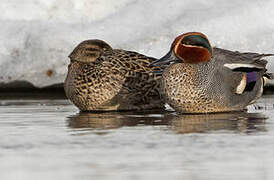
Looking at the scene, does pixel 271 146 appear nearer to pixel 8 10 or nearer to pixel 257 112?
pixel 257 112

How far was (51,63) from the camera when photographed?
10.3 m

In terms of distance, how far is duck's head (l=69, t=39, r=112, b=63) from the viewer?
8.63 meters

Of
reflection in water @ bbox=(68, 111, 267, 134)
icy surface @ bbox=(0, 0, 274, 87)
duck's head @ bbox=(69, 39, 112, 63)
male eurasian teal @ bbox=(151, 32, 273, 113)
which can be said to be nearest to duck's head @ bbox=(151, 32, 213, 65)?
male eurasian teal @ bbox=(151, 32, 273, 113)

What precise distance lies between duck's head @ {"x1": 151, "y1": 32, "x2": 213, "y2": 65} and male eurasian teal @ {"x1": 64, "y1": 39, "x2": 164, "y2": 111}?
0.62 meters

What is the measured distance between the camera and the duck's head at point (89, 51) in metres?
8.63

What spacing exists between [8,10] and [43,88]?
153 centimetres

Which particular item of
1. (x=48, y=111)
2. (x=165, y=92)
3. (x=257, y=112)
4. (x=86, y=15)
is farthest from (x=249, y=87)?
(x=86, y=15)

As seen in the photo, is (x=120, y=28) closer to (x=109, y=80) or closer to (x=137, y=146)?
(x=109, y=80)

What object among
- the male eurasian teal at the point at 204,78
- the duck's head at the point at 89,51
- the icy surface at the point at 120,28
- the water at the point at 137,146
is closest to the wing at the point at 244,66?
the male eurasian teal at the point at 204,78

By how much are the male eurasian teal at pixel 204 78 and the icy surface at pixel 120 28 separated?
1.66 m

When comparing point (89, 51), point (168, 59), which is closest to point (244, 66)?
point (168, 59)

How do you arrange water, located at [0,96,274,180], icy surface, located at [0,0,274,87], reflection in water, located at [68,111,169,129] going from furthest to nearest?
icy surface, located at [0,0,274,87], reflection in water, located at [68,111,169,129], water, located at [0,96,274,180]

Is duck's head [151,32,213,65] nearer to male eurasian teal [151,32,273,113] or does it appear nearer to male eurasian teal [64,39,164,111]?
male eurasian teal [151,32,273,113]

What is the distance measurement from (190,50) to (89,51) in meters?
1.20
